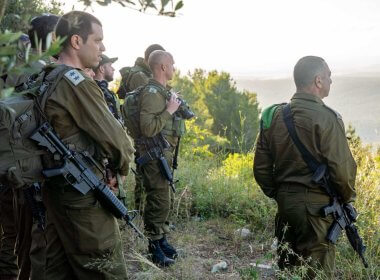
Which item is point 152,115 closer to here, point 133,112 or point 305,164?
point 133,112

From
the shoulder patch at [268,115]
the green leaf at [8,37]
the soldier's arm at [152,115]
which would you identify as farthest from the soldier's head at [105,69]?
the green leaf at [8,37]

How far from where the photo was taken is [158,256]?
406 centimetres

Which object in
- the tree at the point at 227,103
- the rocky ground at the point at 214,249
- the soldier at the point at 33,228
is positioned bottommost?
the tree at the point at 227,103

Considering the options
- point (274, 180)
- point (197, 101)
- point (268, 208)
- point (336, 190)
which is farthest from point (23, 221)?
point (197, 101)

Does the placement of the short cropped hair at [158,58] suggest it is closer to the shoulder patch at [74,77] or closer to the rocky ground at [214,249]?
the rocky ground at [214,249]

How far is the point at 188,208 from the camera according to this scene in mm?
5547

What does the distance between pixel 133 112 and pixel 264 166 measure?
4.42ft

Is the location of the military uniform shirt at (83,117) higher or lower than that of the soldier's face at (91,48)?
lower

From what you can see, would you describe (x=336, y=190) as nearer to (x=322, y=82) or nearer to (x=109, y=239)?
(x=322, y=82)

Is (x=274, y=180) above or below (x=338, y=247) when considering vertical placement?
above

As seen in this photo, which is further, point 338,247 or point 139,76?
→ point 139,76

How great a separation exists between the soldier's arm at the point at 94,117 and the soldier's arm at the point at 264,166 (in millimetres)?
1410

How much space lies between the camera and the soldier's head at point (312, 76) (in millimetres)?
3221

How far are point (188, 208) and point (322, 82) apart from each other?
2776 millimetres
